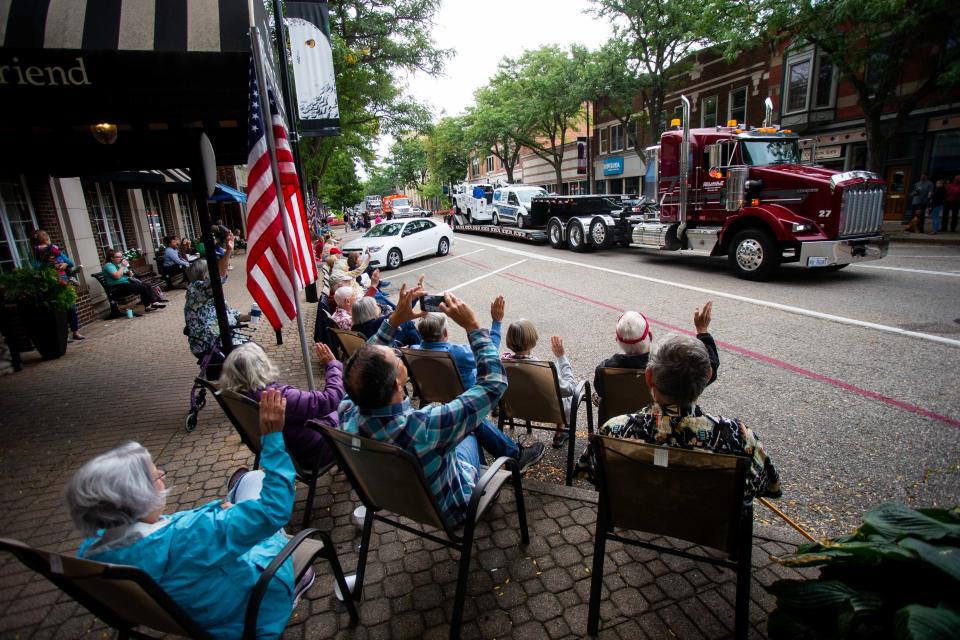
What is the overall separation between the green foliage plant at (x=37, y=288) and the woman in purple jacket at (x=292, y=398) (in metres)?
6.68

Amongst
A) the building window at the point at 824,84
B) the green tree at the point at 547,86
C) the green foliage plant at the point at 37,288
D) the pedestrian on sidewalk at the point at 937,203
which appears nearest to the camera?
the green foliage plant at the point at 37,288

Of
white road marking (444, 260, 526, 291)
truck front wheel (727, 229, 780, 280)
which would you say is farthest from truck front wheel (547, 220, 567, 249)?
truck front wheel (727, 229, 780, 280)

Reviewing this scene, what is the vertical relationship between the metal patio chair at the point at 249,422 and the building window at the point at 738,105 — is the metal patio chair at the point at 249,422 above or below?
below

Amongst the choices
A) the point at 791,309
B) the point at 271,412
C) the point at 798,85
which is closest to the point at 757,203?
the point at 791,309

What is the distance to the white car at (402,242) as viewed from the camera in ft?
51.8

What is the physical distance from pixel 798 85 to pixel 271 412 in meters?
27.6

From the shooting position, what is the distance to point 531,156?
47781 millimetres

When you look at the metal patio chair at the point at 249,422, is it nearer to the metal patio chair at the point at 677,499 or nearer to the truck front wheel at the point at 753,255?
the metal patio chair at the point at 677,499

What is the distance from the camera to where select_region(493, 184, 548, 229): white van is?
2033cm

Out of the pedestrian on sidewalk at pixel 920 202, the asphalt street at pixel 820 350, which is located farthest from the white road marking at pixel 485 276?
the pedestrian on sidewalk at pixel 920 202

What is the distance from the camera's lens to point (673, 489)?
199 cm

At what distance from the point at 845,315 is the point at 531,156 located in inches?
1735

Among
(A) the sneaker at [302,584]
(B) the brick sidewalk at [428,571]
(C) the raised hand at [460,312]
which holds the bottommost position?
(B) the brick sidewalk at [428,571]

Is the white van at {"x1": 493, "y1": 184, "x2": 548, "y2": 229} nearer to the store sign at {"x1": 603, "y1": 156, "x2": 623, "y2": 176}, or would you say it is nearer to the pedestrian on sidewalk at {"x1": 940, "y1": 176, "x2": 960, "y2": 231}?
the pedestrian on sidewalk at {"x1": 940, "y1": 176, "x2": 960, "y2": 231}
